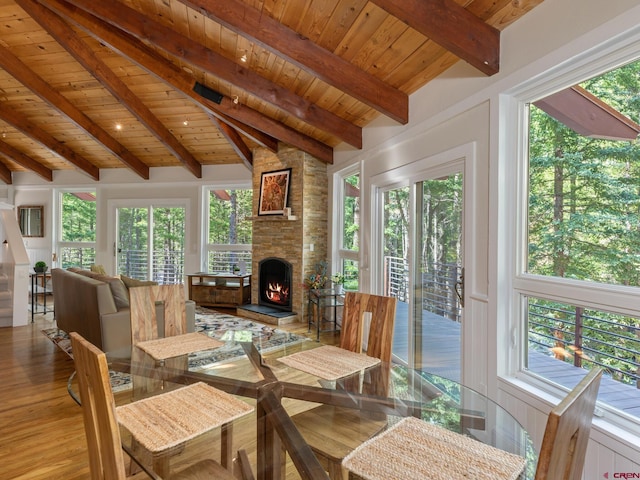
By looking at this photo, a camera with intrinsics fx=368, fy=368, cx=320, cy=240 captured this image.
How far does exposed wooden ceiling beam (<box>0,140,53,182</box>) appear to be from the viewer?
7086mm

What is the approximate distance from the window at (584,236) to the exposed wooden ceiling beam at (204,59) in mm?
2370

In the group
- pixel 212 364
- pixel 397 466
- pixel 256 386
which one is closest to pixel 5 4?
pixel 212 364

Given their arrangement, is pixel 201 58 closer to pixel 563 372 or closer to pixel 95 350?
pixel 95 350

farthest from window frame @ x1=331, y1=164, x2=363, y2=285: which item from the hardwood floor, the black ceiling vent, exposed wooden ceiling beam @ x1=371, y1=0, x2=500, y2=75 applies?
the hardwood floor

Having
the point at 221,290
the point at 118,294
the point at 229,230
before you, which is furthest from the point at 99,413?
the point at 229,230

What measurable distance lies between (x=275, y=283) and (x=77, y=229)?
16.6 ft

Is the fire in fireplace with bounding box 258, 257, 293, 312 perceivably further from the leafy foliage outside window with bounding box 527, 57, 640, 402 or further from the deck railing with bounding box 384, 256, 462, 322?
the leafy foliage outside window with bounding box 527, 57, 640, 402

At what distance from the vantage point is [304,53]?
2.86 metres

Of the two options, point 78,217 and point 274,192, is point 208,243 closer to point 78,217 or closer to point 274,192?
point 274,192

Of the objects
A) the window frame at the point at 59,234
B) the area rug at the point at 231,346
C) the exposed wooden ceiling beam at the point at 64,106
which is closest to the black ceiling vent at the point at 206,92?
the exposed wooden ceiling beam at the point at 64,106

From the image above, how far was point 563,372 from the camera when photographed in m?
1.94

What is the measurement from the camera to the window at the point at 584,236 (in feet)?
5.28

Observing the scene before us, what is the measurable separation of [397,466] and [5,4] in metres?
5.32

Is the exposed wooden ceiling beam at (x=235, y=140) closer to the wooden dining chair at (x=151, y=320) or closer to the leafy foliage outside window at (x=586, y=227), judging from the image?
the wooden dining chair at (x=151, y=320)
